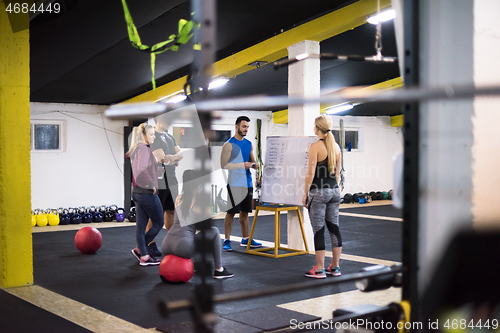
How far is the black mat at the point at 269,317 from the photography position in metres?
2.67

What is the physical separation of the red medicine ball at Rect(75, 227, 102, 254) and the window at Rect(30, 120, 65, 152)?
3.64 metres

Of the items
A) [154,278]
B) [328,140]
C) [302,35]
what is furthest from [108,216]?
[328,140]

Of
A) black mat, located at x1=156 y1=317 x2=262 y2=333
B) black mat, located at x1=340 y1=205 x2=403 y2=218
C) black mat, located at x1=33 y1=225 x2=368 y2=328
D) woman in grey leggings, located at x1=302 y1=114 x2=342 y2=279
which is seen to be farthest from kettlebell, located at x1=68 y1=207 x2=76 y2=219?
black mat, located at x1=156 y1=317 x2=262 y2=333

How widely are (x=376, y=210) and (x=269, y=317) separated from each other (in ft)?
23.4

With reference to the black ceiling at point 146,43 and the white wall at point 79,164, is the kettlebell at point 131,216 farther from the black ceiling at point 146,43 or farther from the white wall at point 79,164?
the black ceiling at point 146,43

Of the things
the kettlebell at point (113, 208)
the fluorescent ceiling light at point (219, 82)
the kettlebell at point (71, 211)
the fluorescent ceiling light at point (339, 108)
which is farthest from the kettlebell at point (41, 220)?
the fluorescent ceiling light at point (339, 108)

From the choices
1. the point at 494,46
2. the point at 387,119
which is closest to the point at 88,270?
the point at 494,46

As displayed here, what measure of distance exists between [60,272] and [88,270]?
0.23 meters

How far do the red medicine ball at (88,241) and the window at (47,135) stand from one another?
11.9ft

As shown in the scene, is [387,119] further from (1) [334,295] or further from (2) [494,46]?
(2) [494,46]

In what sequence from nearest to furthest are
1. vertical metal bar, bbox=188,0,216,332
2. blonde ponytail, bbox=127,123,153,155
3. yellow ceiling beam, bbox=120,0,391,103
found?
vertical metal bar, bbox=188,0,216,332 → blonde ponytail, bbox=127,123,153,155 → yellow ceiling beam, bbox=120,0,391,103

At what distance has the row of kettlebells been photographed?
744cm

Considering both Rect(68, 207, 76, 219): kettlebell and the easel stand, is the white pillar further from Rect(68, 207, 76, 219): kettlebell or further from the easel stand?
Rect(68, 207, 76, 219): kettlebell

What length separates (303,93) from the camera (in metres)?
4.99
